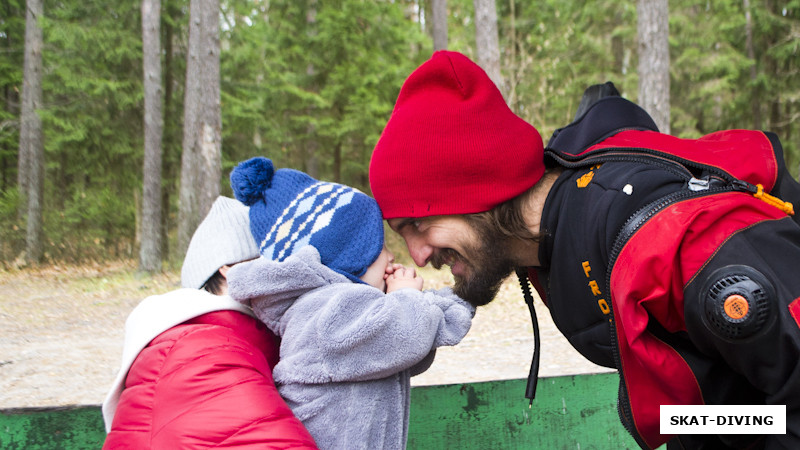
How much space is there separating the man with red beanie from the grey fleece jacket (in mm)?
384

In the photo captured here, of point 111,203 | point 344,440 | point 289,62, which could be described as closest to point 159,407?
point 344,440

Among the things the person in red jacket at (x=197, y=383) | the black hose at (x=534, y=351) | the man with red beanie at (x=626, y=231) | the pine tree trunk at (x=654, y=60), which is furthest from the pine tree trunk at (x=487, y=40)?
the person in red jacket at (x=197, y=383)

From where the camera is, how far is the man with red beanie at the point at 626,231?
4.12 ft

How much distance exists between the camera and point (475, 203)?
1.88m

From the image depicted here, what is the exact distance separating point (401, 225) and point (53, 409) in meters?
1.48

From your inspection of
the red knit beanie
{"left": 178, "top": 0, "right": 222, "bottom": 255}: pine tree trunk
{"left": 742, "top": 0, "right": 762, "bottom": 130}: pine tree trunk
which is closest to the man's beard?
the red knit beanie

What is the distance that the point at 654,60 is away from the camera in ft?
31.2

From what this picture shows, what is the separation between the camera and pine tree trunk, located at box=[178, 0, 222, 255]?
1109 centimetres

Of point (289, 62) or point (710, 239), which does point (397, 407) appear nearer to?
point (710, 239)

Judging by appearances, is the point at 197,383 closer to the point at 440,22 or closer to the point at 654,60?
the point at 654,60

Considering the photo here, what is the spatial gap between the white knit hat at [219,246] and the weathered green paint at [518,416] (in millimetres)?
1053

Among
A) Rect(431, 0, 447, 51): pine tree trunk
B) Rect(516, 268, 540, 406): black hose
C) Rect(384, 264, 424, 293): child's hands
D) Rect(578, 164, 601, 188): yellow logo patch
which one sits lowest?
Rect(516, 268, 540, 406): black hose

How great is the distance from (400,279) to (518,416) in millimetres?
1174

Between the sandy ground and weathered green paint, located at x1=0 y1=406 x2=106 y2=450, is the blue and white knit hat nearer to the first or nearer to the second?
weathered green paint, located at x1=0 y1=406 x2=106 y2=450
